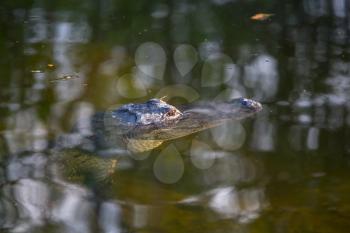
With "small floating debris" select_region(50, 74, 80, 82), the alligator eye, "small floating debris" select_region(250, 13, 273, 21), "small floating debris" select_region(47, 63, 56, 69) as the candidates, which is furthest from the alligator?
"small floating debris" select_region(250, 13, 273, 21)

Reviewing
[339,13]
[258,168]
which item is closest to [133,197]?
[258,168]

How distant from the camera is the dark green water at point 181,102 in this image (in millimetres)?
3336

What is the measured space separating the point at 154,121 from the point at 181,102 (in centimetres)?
58

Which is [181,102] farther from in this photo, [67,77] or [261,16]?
[261,16]

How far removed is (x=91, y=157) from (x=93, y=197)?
517 millimetres

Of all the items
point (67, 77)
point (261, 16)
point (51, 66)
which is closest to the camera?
point (67, 77)

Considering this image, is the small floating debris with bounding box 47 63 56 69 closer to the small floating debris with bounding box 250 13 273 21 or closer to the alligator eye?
the alligator eye

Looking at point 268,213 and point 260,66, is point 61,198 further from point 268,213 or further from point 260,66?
point 260,66

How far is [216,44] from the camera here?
20.2 ft

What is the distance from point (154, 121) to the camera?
4.32 metres

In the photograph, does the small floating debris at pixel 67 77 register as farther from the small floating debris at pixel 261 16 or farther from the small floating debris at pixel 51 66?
the small floating debris at pixel 261 16

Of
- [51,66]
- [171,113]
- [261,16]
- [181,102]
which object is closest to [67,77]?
[51,66]

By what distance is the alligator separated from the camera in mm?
4207

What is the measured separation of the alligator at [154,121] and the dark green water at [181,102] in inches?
3.8
